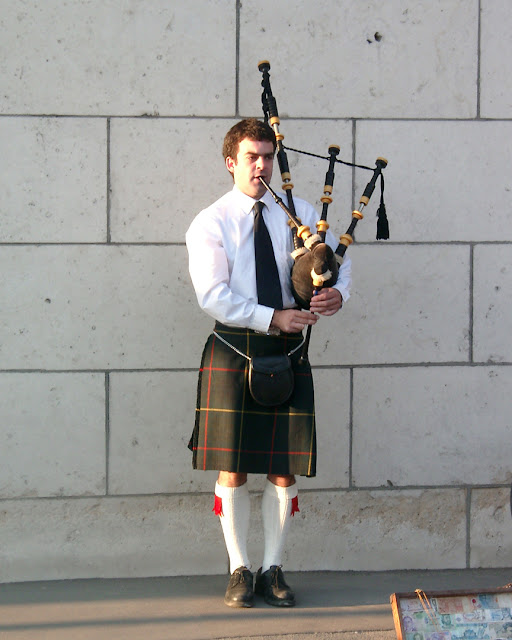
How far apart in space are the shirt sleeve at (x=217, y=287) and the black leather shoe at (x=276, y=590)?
0.93 meters

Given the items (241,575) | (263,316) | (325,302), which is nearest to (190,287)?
(263,316)

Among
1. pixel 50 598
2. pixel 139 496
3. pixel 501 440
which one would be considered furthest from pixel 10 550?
pixel 501 440

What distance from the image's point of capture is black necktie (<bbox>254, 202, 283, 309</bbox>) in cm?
312

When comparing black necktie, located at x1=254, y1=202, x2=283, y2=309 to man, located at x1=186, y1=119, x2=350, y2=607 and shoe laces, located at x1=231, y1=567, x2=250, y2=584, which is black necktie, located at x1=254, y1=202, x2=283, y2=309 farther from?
shoe laces, located at x1=231, y1=567, x2=250, y2=584

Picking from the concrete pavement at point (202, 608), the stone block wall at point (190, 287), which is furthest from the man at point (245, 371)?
the stone block wall at point (190, 287)

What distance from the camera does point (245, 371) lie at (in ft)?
10.4

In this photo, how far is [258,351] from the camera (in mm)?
3176

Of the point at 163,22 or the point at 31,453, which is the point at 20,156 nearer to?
the point at 163,22

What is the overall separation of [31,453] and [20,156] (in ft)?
3.93

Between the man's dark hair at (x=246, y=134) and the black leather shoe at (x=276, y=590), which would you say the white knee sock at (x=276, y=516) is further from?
the man's dark hair at (x=246, y=134)

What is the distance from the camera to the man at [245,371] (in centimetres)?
314

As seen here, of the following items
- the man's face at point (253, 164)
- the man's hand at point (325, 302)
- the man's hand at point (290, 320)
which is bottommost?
the man's hand at point (290, 320)

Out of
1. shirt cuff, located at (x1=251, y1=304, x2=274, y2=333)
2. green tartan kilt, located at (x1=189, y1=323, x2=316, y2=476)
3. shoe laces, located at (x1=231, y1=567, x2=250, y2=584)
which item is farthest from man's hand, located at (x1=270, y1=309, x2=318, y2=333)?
shoe laces, located at (x1=231, y1=567, x2=250, y2=584)

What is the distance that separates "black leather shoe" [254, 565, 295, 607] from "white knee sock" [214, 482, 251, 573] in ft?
0.30
